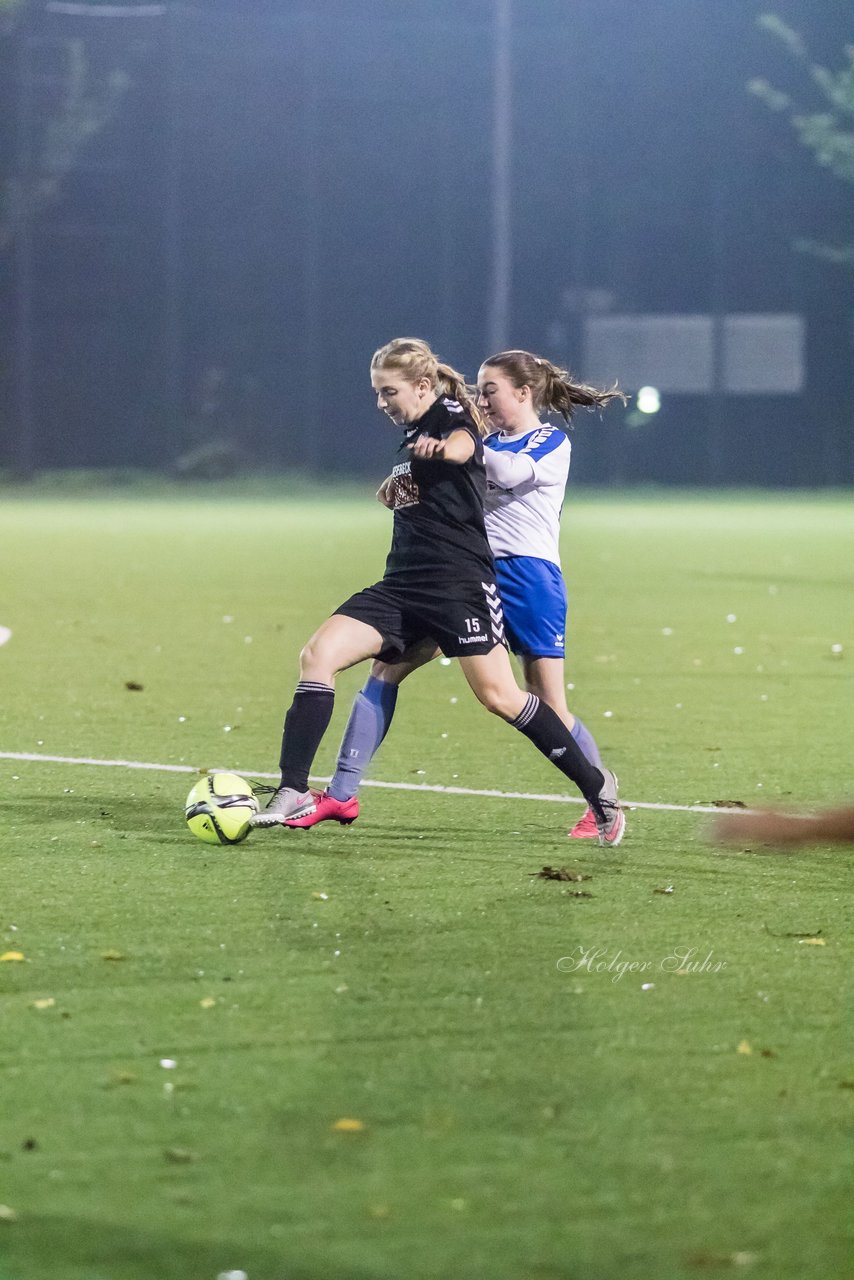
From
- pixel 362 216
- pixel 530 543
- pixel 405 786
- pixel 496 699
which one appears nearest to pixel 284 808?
pixel 496 699

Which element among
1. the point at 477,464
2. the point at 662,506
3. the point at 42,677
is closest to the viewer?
the point at 477,464

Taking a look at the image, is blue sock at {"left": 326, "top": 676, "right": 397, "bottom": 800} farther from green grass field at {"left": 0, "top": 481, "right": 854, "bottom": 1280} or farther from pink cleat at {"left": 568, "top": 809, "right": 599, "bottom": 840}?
pink cleat at {"left": 568, "top": 809, "right": 599, "bottom": 840}

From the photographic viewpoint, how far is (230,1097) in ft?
12.8

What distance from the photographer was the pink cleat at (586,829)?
22.3ft

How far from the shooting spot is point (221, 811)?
21.4ft

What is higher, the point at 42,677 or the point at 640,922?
the point at 640,922

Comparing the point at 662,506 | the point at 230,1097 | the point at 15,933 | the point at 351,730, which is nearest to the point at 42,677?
the point at 351,730

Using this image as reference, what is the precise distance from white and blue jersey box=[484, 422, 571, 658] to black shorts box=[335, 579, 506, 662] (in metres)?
0.15

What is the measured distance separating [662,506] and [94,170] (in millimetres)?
12084

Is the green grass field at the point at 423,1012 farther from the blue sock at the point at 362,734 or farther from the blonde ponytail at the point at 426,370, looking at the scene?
the blonde ponytail at the point at 426,370

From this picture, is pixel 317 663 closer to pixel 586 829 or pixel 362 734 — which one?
pixel 362 734

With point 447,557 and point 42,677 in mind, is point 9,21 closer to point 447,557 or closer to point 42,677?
point 42,677

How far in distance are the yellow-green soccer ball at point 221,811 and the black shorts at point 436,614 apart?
0.65 m

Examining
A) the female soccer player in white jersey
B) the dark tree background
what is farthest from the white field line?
the dark tree background
